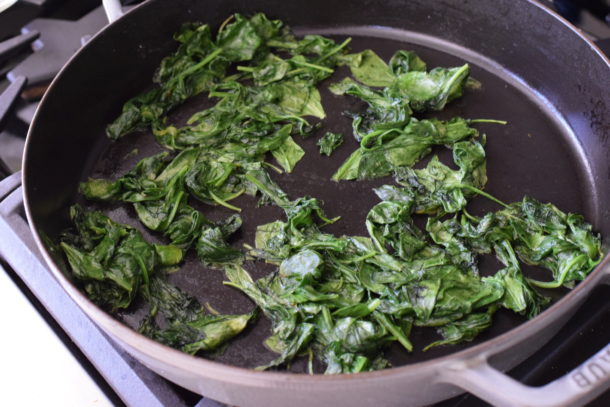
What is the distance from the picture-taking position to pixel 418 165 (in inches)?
81.0

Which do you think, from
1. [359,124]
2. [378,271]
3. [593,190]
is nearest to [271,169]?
[359,124]

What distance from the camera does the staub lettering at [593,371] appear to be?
3.63ft

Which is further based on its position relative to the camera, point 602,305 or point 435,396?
point 602,305

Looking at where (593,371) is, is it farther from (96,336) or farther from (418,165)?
(96,336)

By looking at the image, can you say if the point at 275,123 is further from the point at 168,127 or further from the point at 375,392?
the point at 375,392

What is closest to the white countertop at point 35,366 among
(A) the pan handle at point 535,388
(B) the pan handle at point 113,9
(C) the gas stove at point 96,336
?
(C) the gas stove at point 96,336

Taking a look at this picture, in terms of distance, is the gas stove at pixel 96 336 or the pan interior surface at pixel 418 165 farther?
the pan interior surface at pixel 418 165

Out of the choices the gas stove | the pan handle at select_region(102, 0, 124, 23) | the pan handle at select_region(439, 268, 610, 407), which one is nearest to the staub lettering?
the pan handle at select_region(439, 268, 610, 407)

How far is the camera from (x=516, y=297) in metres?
1.64

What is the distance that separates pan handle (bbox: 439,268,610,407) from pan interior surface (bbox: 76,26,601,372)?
0.40 m

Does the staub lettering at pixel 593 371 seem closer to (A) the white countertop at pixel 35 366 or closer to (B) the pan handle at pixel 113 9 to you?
(A) the white countertop at pixel 35 366

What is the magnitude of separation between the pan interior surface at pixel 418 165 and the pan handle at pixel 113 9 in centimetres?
41

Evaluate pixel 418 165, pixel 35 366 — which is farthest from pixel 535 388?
pixel 35 366

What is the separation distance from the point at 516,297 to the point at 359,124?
86 centimetres
